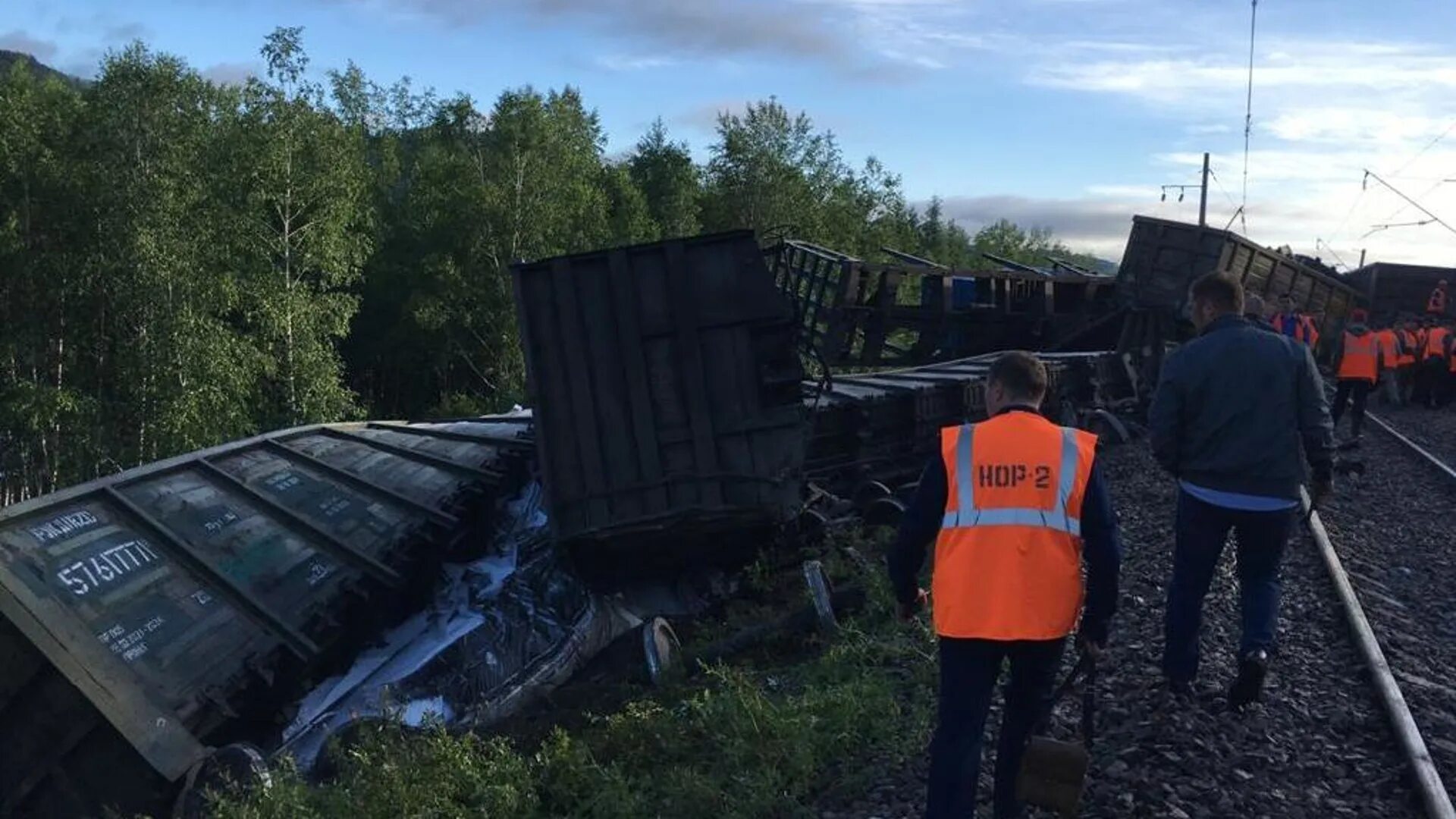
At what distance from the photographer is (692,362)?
28.8 feet

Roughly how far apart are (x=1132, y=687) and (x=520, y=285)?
17.4ft

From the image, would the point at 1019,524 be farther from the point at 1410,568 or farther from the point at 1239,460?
the point at 1410,568

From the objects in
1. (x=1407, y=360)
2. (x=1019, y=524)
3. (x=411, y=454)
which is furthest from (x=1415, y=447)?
(x=1019, y=524)

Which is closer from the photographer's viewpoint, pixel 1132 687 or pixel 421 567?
pixel 1132 687

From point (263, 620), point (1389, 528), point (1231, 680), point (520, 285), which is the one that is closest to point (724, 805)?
point (1231, 680)

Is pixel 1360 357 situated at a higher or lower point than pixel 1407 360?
higher

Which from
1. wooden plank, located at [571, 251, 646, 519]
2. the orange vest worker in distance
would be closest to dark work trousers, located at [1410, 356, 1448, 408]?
the orange vest worker in distance

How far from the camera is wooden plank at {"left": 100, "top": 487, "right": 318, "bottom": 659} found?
762 centimetres

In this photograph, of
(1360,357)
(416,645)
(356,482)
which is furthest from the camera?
(1360,357)

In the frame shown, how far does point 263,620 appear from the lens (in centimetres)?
770

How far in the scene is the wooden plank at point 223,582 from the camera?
7.62 metres

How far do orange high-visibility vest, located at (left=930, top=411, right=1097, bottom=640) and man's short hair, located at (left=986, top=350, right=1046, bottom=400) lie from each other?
0.10m

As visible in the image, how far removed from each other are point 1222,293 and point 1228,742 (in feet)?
6.01

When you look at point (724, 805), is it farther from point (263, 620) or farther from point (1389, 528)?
point (1389, 528)
